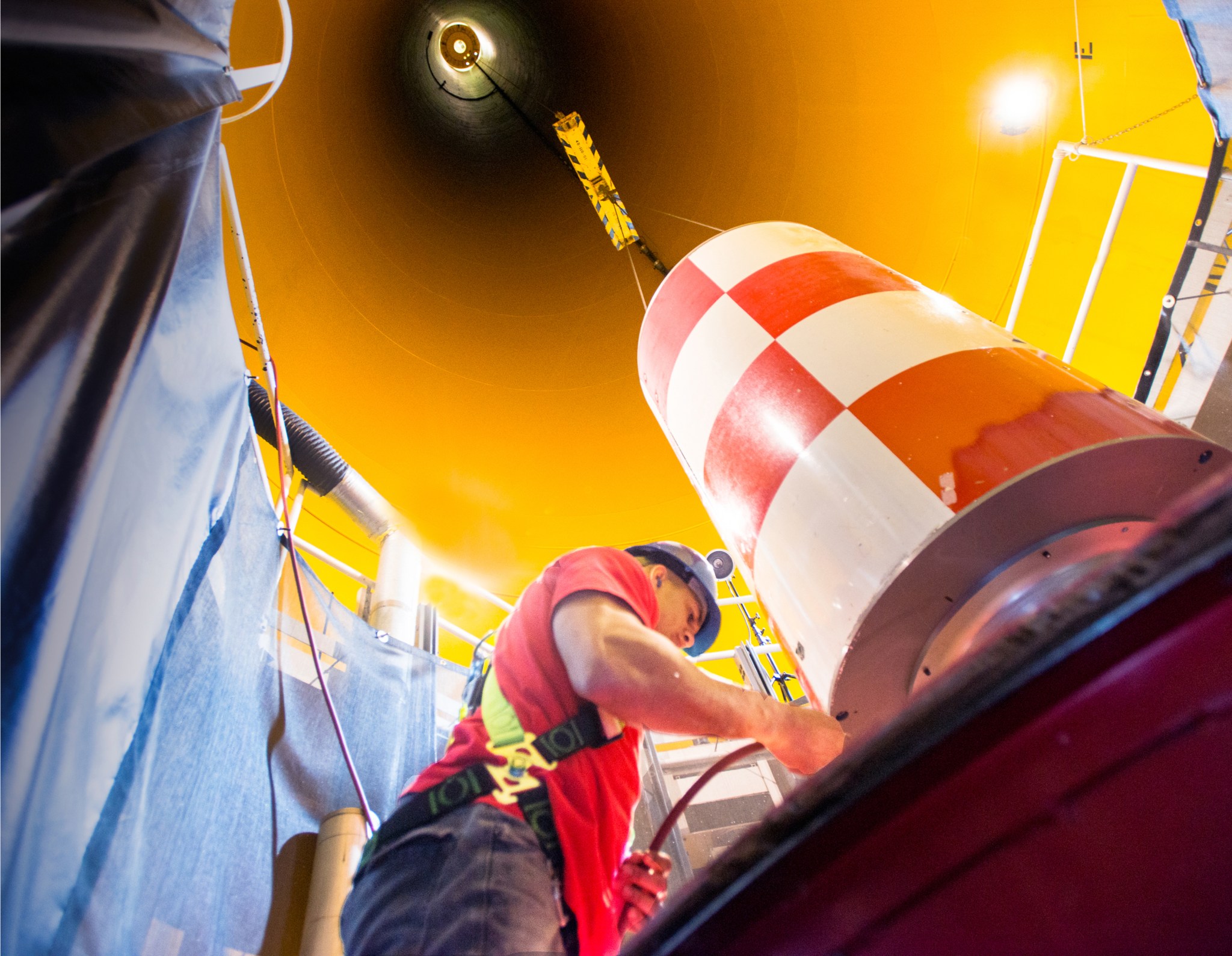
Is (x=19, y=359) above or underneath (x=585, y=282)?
underneath

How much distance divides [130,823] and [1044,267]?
3921 millimetres

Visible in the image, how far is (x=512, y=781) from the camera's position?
0.94 meters

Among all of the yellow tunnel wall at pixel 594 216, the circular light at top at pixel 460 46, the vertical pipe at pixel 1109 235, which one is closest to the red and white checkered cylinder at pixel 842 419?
the vertical pipe at pixel 1109 235

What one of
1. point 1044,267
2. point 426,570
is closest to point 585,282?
point 426,570

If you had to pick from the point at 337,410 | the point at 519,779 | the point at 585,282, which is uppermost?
the point at 585,282

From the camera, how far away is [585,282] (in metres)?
4.25

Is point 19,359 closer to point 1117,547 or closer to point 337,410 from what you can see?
point 1117,547

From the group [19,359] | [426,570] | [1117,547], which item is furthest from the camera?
[426,570]

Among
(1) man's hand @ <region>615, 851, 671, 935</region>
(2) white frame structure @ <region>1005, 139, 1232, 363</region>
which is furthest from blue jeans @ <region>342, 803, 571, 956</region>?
(2) white frame structure @ <region>1005, 139, 1232, 363</region>

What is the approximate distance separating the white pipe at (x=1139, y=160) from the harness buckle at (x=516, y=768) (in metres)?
2.54

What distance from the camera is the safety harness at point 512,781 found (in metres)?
0.90

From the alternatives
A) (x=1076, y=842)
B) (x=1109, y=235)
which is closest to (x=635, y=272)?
(x=1109, y=235)

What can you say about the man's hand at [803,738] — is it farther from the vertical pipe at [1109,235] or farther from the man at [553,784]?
the vertical pipe at [1109,235]

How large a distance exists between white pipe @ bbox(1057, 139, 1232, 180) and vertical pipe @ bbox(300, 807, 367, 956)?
295cm
